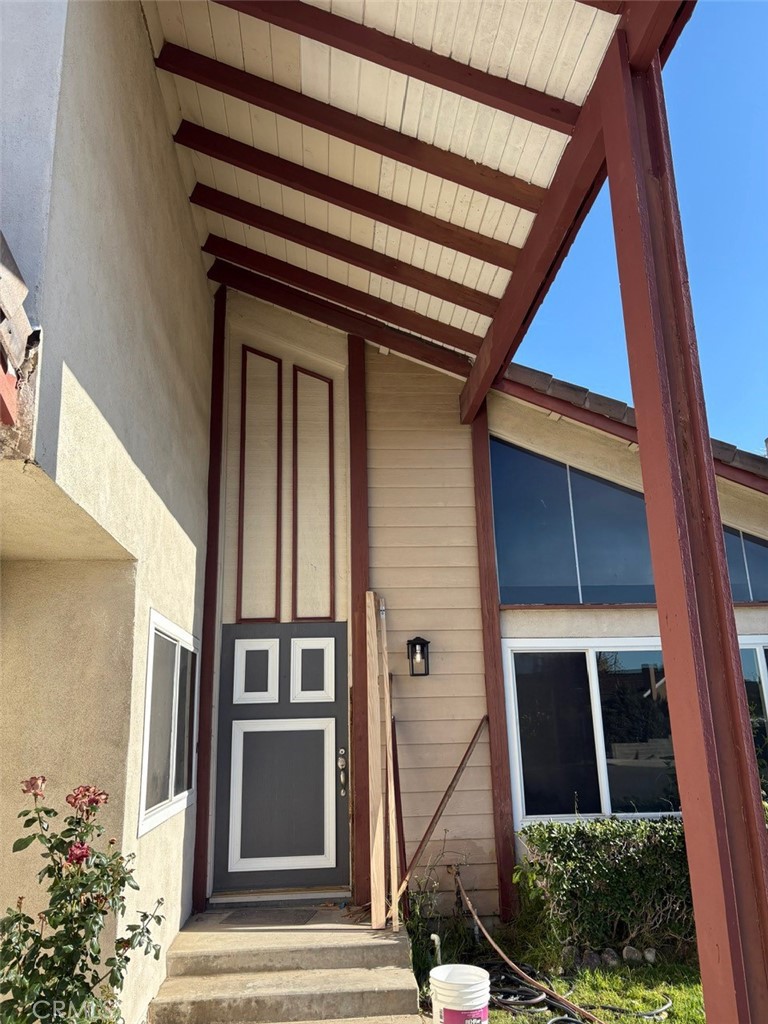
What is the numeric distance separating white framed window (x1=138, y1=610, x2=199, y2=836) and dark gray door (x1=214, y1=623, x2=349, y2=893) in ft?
1.15

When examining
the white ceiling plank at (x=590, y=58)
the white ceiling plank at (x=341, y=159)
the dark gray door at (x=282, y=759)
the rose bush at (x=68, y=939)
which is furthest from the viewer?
the dark gray door at (x=282, y=759)

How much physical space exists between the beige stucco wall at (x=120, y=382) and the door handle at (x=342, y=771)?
3.45 ft

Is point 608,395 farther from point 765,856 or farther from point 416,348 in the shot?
point 765,856

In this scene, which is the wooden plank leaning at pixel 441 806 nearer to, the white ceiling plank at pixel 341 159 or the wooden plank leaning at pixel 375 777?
the wooden plank leaning at pixel 375 777

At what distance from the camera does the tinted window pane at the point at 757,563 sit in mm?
5766

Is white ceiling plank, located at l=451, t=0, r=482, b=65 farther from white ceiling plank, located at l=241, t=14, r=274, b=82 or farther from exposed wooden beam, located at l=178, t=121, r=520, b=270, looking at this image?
exposed wooden beam, located at l=178, t=121, r=520, b=270

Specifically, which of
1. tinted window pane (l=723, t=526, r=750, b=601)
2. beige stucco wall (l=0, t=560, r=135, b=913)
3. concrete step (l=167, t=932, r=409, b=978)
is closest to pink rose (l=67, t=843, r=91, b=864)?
beige stucco wall (l=0, t=560, r=135, b=913)

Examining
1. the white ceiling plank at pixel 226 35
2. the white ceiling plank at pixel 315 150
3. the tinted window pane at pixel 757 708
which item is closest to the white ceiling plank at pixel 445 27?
the white ceiling plank at pixel 315 150

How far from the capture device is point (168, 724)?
4.46 metres

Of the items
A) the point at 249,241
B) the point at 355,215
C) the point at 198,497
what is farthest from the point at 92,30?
the point at 198,497

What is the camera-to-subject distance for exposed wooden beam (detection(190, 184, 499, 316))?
5125mm

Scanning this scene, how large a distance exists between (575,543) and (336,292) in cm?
265

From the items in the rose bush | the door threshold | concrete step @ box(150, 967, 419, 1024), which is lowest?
concrete step @ box(150, 967, 419, 1024)

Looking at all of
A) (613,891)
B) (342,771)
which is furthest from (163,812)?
(613,891)
